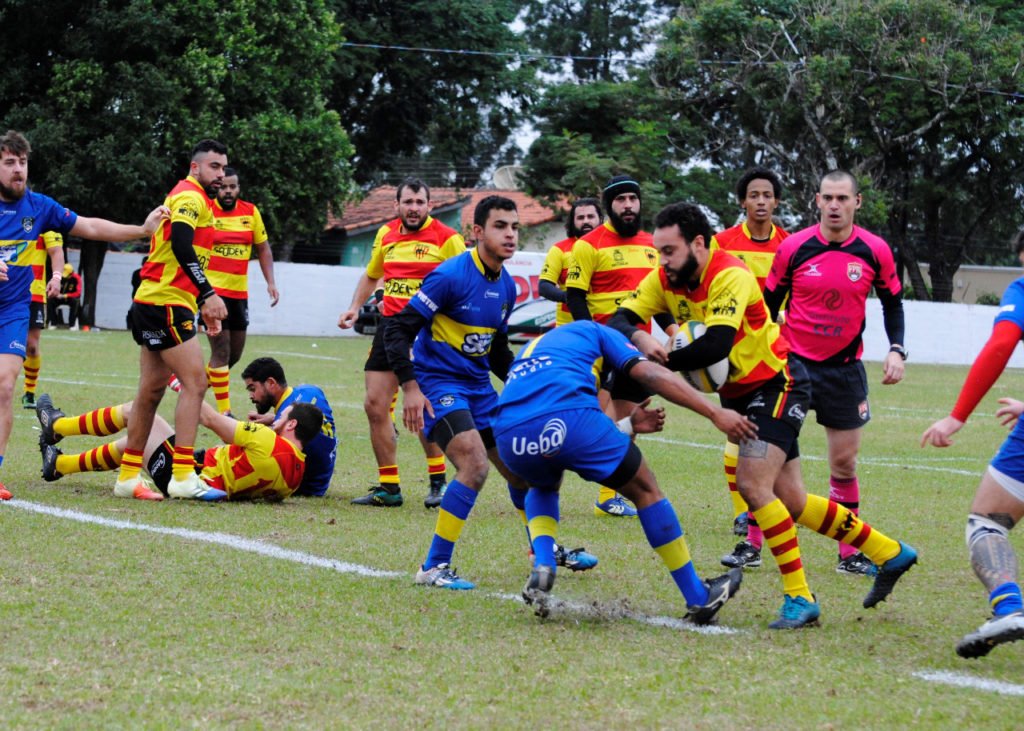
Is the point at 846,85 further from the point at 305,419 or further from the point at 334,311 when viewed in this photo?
the point at 305,419

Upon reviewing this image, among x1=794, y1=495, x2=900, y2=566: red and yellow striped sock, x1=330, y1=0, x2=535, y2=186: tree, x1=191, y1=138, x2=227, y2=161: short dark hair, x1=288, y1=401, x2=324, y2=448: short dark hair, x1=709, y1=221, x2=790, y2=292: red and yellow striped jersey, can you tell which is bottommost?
x1=288, y1=401, x2=324, y2=448: short dark hair

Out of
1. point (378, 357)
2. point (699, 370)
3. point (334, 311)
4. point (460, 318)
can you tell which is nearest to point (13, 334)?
point (378, 357)

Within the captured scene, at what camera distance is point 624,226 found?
31.5 feet

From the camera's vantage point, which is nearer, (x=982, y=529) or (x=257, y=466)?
(x=982, y=529)

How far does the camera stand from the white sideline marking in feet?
15.5

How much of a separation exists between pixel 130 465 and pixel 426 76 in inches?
1683

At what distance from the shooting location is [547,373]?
588 cm

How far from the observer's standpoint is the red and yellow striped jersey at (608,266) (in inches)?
379

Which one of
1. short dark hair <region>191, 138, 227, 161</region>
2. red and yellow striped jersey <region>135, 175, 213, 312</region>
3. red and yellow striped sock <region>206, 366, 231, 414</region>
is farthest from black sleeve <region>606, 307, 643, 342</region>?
red and yellow striped sock <region>206, 366, 231, 414</region>

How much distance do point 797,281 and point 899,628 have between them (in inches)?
97.0

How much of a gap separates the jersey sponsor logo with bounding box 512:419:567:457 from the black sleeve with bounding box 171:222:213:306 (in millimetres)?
3747

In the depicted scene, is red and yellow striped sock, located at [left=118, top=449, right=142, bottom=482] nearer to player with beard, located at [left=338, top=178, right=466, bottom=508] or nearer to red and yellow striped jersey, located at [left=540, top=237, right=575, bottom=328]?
player with beard, located at [left=338, top=178, right=466, bottom=508]

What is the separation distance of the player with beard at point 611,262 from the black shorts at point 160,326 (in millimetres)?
2748

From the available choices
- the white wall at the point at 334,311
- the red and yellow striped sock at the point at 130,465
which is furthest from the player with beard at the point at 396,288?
the white wall at the point at 334,311
